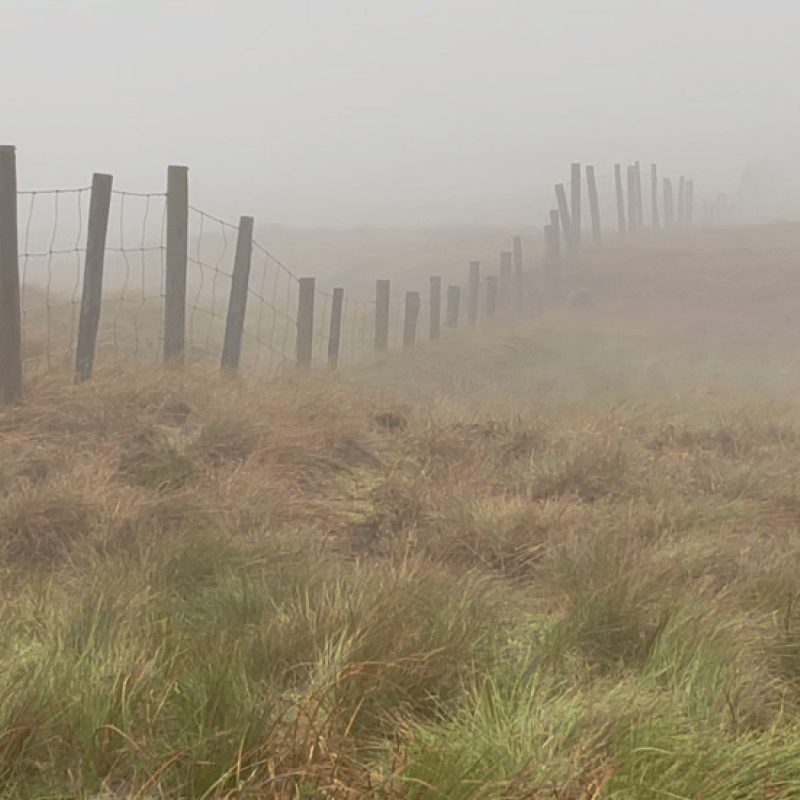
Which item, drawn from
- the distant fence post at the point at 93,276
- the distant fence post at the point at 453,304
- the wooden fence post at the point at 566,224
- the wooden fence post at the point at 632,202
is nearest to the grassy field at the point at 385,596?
the distant fence post at the point at 93,276

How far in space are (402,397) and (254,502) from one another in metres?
4.05

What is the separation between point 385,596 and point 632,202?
96.6 feet

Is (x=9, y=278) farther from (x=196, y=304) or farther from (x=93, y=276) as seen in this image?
(x=196, y=304)

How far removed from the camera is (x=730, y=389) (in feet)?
36.0

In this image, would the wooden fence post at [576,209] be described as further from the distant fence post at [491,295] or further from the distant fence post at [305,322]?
the distant fence post at [305,322]

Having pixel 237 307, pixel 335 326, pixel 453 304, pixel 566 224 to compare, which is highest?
pixel 566 224

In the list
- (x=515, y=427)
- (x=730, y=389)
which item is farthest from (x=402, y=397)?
(x=730, y=389)

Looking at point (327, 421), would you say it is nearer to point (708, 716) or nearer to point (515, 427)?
point (515, 427)

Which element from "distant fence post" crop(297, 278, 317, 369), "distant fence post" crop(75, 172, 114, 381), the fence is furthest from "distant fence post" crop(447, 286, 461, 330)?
"distant fence post" crop(75, 172, 114, 381)

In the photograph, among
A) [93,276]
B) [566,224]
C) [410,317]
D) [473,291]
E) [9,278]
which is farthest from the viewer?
[566,224]

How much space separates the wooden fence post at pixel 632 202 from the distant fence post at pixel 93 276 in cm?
2468

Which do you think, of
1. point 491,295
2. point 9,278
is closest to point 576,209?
point 491,295

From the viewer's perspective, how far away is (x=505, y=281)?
19297mm

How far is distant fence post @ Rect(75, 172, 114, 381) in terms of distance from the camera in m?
6.70
